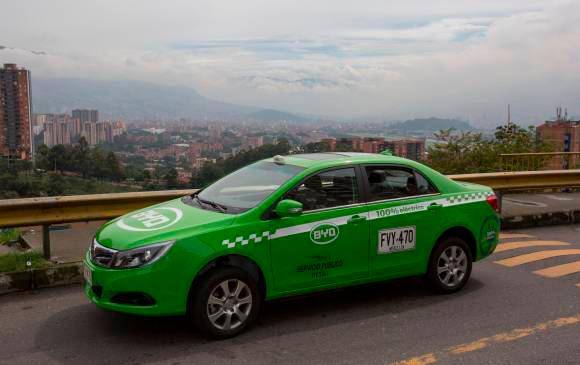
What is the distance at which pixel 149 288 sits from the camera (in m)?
4.46

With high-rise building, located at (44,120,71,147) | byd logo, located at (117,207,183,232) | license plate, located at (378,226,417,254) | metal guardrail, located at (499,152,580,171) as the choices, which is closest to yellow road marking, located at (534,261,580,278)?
license plate, located at (378,226,417,254)

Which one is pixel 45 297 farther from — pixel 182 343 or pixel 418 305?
pixel 418 305

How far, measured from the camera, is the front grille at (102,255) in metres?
4.61

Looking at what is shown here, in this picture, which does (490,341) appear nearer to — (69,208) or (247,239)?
(247,239)

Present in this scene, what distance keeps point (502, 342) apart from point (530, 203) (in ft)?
A: 26.7

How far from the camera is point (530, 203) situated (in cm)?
1202

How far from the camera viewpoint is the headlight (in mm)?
4480

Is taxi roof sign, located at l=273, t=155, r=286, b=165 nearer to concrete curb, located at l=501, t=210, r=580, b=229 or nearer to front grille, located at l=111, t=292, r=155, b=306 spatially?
front grille, located at l=111, t=292, r=155, b=306

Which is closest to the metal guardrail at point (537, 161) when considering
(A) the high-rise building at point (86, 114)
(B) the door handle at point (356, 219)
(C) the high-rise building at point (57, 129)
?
(B) the door handle at point (356, 219)

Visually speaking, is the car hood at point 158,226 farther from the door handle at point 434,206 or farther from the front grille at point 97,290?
the door handle at point 434,206

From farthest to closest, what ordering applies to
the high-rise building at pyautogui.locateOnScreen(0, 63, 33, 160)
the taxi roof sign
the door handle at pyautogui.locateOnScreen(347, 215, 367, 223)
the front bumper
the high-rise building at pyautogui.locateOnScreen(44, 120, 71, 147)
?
the high-rise building at pyautogui.locateOnScreen(44, 120, 71, 147) → the high-rise building at pyautogui.locateOnScreen(0, 63, 33, 160) → the taxi roof sign → the door handle at pyautogui.locateOnScreen(347, 215, 367, 223) → the front bumper

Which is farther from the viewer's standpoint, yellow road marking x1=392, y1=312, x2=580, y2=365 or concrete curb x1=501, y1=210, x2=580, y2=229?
concrete curb x1=501, y1=210, x2=580, y2=229

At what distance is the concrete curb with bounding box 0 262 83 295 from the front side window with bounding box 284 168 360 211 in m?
2.91

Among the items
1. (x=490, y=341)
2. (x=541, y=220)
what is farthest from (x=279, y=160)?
(x=541, y=220)
